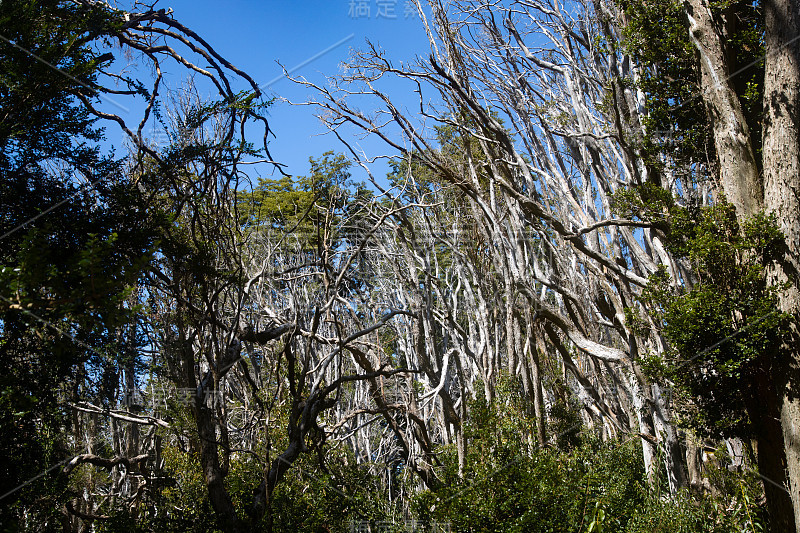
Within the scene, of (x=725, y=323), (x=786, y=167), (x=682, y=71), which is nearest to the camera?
(x=725, y=323)

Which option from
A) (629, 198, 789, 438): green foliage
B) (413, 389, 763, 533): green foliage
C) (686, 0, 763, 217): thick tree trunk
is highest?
(686, 0, 763, 217): thick tree trunk

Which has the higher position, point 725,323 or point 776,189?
point 776,189

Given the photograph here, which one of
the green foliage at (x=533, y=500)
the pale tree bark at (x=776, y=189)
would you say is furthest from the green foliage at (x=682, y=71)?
the green foliage at (x=533, y=500)

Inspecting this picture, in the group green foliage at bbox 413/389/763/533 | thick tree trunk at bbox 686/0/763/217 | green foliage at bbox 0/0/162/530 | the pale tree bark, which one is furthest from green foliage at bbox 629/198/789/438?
green foliage at bbox 0/0/162/530

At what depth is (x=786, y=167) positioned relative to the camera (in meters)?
5.31

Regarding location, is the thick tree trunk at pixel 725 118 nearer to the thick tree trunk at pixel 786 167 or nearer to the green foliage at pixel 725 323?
the thick tree trunk at pixel 786 167

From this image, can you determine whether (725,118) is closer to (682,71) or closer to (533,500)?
(682,71)

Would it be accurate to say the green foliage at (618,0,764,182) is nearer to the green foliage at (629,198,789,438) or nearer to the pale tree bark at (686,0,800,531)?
the pale tree bark at (686,0,800,531)

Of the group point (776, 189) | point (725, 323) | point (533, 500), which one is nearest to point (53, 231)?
point (533, 500)

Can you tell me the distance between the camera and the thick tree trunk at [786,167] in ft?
16.4

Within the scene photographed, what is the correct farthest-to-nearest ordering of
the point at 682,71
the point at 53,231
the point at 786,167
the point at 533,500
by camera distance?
the point at 682,71
the point at 533,500
the point at 786,167
the point at 53,231

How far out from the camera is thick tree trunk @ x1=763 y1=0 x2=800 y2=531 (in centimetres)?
500

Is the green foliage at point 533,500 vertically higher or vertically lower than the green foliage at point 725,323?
lower

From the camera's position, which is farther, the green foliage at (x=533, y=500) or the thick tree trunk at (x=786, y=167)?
the green foliage at (x=533, y=500)
